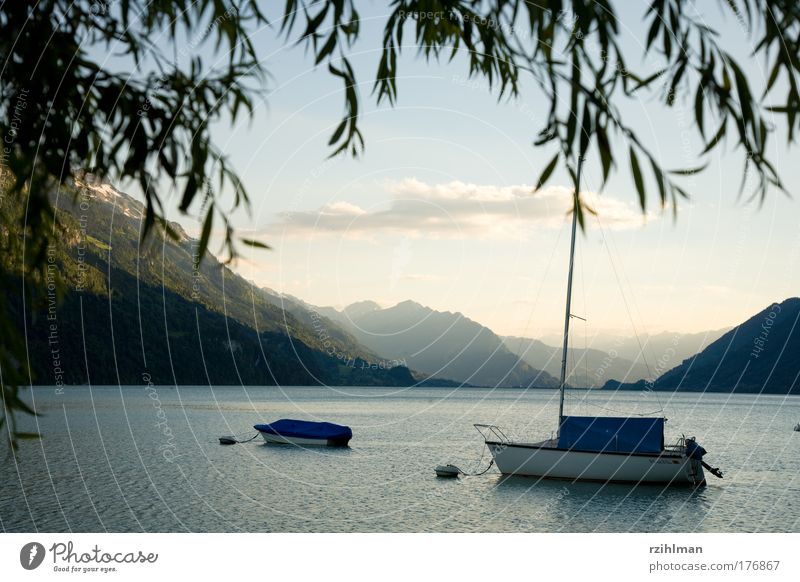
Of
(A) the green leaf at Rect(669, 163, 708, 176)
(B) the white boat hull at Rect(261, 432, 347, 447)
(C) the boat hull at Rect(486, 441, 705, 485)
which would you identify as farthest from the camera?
(B) the white boat hull at Rect(261, 432, 347, 447)

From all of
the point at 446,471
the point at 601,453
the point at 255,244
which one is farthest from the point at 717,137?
the point at 446,471

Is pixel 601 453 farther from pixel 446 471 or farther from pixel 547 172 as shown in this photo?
pixel 547 172

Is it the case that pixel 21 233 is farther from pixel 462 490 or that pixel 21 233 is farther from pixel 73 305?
pixel 73 305

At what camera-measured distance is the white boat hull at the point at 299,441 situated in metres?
67.4

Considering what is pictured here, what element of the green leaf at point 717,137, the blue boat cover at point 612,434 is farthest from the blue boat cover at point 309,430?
the green leaf at point 717,137

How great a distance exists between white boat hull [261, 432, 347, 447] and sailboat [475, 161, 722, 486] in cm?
2454

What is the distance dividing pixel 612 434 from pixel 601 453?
166cm

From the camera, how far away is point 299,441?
6988 centimetres

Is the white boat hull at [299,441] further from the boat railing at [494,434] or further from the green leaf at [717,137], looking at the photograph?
the green leaf at [717,137]

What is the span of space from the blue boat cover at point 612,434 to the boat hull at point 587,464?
0.58 m

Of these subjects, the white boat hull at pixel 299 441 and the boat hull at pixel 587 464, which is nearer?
the boat hull at pixel 587 464

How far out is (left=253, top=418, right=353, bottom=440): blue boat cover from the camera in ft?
218

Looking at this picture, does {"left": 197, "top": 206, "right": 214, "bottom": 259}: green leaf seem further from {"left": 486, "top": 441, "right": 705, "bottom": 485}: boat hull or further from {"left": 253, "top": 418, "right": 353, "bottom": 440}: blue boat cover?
{"left": 253, "top": 418, "right": 353, "bottom": 440}: blue boat cover

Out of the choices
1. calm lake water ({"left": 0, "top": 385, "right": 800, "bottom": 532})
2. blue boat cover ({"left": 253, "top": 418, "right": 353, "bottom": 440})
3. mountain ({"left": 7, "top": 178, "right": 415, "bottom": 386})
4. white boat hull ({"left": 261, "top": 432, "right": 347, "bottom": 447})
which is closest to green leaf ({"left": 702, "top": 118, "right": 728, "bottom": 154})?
calm lake water ({"left": 0, "top": 385, "right": 800, "bottom": 532})
